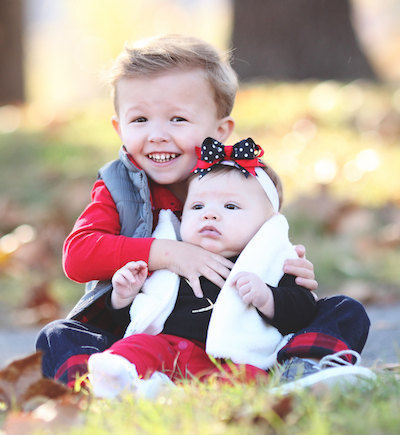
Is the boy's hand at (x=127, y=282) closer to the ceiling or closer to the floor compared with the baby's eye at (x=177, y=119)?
closer to the floor

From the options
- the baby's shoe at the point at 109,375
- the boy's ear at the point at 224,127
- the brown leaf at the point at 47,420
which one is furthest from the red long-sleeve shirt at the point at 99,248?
the brown leaf at the point at 47,420

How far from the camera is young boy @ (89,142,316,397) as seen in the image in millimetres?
Answer: 1929

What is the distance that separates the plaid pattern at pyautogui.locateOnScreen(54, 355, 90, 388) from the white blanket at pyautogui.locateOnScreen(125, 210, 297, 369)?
0.18m

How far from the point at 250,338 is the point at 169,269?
0.38 metres

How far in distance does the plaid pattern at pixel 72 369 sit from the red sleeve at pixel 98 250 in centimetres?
31

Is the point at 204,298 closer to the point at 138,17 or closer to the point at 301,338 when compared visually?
the point at 301,338

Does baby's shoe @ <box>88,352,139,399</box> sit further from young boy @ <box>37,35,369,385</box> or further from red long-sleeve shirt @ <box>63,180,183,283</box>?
red long-sleeve shirt @ <box>63,180,183,283</box>

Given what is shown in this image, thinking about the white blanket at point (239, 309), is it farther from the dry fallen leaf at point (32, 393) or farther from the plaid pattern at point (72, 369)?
the dry fallen leaf at point (32, 393)

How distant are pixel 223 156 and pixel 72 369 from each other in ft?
2.95

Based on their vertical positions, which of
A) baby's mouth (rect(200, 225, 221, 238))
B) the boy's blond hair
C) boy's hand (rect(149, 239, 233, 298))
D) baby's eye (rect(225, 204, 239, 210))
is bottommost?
boy's hand (rect(149, 239, 233, 298))

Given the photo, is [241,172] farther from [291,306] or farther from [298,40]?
[298,40]

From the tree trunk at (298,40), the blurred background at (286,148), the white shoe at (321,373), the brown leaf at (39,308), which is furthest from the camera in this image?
the tree trunk at (298,40)

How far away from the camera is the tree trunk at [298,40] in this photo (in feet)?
23.8

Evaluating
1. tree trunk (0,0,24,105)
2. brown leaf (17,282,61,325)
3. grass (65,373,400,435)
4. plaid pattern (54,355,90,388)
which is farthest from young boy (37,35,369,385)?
tree trunk (0,0,24,105)
